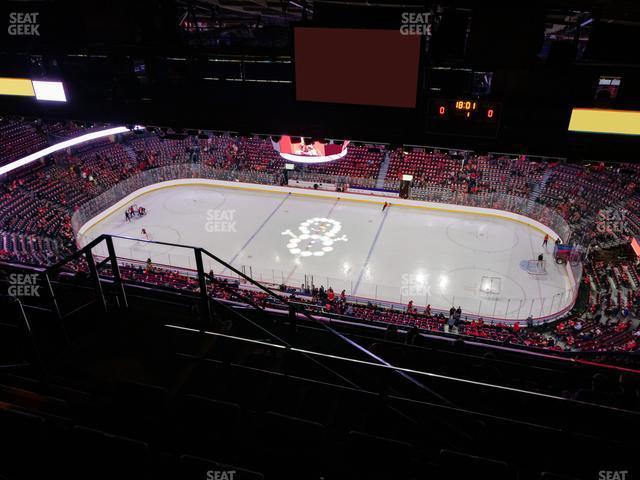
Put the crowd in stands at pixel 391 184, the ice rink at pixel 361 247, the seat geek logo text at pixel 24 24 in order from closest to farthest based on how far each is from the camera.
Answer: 1. the seat geek logo text at pixel 24 24
2. the crowd in stands at pixel 391 184
3. the ice rink at pixel 361 247

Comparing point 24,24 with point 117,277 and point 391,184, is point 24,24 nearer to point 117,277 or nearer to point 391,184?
point 117,277

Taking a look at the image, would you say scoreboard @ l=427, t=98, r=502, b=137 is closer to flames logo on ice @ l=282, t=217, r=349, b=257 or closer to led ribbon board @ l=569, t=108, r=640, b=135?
led ribbon board @ l=569, t=108, r=640, b=135

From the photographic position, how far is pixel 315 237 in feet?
69.1

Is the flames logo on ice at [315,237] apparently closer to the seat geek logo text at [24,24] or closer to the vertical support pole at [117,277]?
the seat geek logo text at [24,24]

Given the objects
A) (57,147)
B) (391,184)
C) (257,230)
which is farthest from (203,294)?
(57,147)

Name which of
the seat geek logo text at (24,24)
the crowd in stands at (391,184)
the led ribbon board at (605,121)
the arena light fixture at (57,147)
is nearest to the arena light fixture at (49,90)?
the seat geek logo text at (24,24)

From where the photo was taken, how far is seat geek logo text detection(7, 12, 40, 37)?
6.84 metres

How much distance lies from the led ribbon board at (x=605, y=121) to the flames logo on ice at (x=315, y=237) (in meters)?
13.9

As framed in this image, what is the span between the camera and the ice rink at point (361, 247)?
16938 mm

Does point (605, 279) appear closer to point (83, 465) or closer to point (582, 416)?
point (582, 416)

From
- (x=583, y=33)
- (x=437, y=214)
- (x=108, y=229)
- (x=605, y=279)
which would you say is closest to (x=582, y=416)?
(x=583, y=33)

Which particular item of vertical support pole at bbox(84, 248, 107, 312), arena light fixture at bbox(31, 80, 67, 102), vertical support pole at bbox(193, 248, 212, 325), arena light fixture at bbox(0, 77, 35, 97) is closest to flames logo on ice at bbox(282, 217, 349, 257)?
arena light fixture at bbox(31, 80, 67, 102)

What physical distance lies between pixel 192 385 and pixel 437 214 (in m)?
20.3

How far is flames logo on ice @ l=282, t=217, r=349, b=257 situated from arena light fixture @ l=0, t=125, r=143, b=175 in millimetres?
9737
